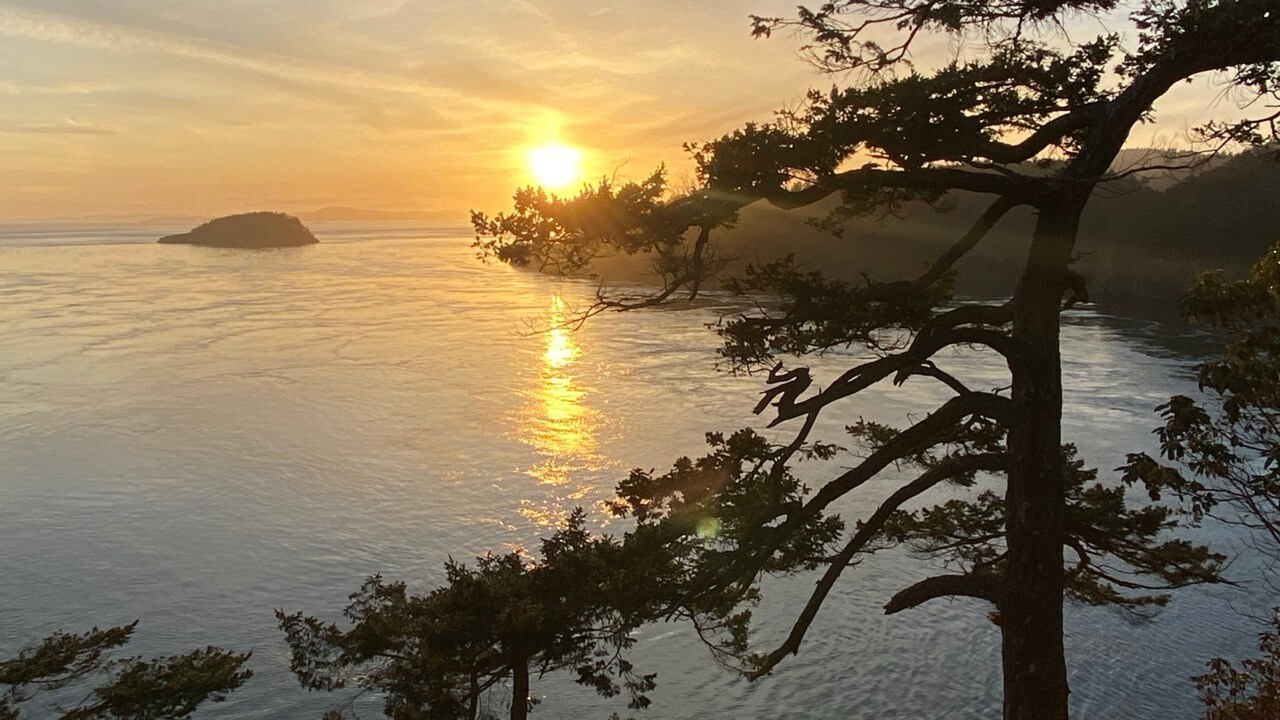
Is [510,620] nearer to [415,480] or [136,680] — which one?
[136,680]

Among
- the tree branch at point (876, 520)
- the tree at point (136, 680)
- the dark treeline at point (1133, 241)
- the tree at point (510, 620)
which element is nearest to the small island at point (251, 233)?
the dark treeline at point (1133, 241)

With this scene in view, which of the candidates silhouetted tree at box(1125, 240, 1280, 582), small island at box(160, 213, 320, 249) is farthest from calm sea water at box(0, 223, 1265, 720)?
small island at box(160, 213, 320, 249)

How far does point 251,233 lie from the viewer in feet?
542

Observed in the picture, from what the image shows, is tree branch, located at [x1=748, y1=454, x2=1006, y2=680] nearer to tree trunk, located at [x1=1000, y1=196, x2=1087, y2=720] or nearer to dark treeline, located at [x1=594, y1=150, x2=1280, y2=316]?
tree trunk, located at [x1=1000, y1=196, x2=1087, y2=720]

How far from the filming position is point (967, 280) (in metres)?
69.0

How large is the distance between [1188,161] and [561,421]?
25.6 meters

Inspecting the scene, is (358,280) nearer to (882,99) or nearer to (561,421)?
(561,421)

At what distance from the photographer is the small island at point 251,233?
16525 cm

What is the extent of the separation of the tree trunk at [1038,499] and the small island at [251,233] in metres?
175

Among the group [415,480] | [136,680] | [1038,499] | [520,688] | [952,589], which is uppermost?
[1038,499]

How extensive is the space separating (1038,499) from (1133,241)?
69.6m

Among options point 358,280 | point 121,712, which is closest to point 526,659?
point 121,712

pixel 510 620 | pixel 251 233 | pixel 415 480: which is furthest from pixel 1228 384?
pixel 251 233

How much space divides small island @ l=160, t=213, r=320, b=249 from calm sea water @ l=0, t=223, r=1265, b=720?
116m
